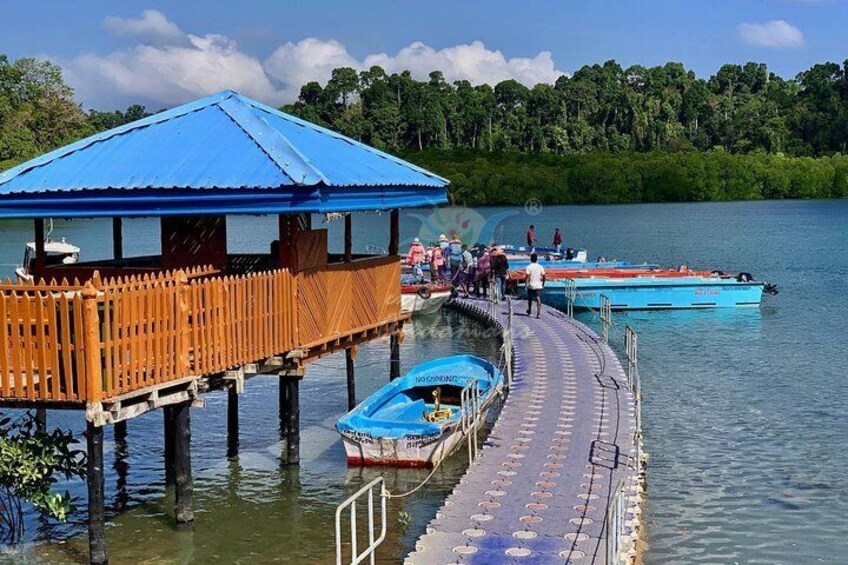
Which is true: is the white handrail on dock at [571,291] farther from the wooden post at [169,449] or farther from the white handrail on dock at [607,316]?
the wooden post at [169,449]

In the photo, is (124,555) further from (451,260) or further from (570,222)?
(570,222)

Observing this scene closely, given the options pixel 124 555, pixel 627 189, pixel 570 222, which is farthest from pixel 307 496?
pixel 627 189

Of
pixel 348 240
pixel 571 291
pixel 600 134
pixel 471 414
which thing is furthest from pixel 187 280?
pixel 600 134

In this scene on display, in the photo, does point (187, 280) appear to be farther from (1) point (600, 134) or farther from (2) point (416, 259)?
(1) point (600, 134)

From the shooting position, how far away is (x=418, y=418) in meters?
20.2

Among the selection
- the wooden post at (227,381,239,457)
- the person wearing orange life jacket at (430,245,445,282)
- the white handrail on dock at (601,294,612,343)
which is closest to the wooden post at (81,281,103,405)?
the wooden post at (227,381,239,457)

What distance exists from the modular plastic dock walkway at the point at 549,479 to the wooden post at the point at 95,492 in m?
4.10

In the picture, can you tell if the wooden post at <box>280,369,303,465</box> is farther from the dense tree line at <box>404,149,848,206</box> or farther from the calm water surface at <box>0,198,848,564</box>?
the dense tree line at <box>404,149,848,206</box>

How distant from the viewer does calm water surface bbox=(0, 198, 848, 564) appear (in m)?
15.4

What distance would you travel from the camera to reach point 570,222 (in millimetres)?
120062

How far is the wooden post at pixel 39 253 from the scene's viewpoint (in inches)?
694

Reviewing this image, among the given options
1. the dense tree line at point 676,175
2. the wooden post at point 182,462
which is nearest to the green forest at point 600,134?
the dense tree line at point 676,175

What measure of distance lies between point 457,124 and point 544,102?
15660mm

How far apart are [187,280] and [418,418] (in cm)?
628
